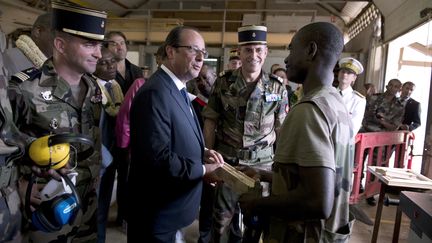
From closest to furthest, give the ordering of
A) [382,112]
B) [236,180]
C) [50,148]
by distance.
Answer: [50,148], [236,180], [382,112]

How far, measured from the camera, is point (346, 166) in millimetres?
1220

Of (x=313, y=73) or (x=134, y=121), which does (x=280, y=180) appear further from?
(x=134, y=121)

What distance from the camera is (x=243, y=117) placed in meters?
2.47

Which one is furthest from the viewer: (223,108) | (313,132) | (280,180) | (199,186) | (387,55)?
(387,55)

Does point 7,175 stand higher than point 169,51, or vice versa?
point 169,51

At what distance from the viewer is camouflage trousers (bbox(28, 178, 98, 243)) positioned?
1.63 m

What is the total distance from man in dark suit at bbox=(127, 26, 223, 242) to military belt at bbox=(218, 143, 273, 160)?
2.11ft

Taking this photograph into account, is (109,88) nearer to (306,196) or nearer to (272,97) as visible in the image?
(272,97)

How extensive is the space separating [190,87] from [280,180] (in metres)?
2.70

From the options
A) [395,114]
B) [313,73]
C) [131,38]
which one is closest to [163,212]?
[313,73]

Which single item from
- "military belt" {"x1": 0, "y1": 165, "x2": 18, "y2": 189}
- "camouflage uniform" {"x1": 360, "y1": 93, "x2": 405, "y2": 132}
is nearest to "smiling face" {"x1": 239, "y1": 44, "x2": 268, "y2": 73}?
"military belt" {"x1": 0, "y1": 165, "x2": 18, "y2": 189}

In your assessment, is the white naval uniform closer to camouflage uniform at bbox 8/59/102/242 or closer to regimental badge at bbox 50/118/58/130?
camouflage uniform at bbox 8/59/102/242

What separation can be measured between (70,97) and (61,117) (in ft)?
0.39

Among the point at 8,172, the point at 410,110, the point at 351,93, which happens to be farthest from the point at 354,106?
the point at 8,172
